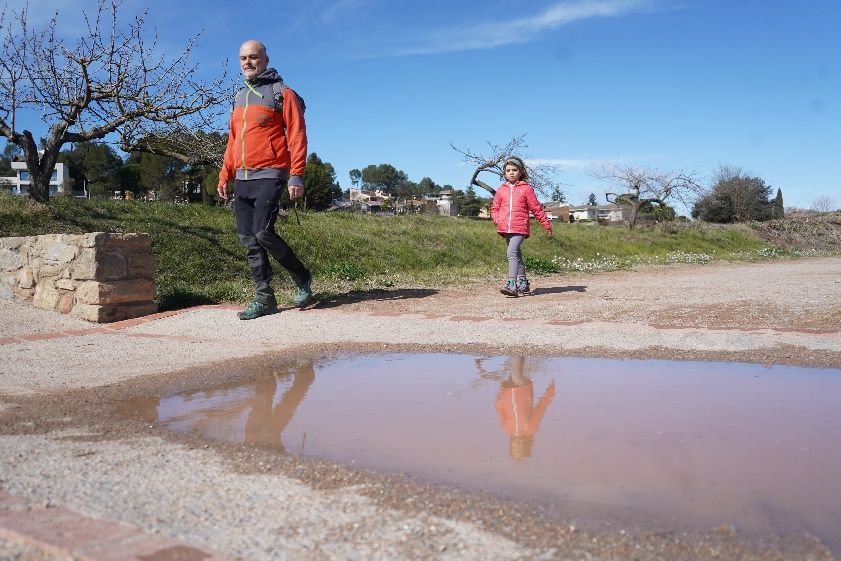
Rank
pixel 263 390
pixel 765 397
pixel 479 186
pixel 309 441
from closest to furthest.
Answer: pixel 309 441
pixel 765 397
pixel 263 390
pixel 479 186

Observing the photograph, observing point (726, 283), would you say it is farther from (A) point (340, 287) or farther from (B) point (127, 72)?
(B) point (127, 72)

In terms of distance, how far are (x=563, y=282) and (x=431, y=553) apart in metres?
8.85

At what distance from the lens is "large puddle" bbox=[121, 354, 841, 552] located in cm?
220

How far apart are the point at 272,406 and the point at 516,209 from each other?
535cm

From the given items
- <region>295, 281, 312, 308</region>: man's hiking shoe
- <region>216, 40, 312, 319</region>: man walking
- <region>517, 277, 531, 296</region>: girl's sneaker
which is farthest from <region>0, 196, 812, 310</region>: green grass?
<region>517, 277, 531, 296</region>: girl's sneaker

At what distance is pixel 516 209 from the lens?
8.32m

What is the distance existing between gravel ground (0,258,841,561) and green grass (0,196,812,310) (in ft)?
6.12

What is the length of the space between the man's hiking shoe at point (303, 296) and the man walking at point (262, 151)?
0.42 meters

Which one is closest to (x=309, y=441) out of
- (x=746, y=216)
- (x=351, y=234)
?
(x=351, y=234)

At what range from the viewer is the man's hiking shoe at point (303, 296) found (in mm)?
6867

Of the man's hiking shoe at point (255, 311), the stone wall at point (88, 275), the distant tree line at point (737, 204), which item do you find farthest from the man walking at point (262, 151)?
the distant tree line at point (737, 204)

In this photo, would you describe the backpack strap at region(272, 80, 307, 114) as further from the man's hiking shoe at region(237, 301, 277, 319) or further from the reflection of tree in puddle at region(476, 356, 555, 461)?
the reflection of tree in puddle at region(476, 356, 555, 461)

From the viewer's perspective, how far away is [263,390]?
12.8 feet

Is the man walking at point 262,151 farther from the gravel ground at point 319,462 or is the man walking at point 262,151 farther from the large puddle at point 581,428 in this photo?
the large puddle at point 581,428
